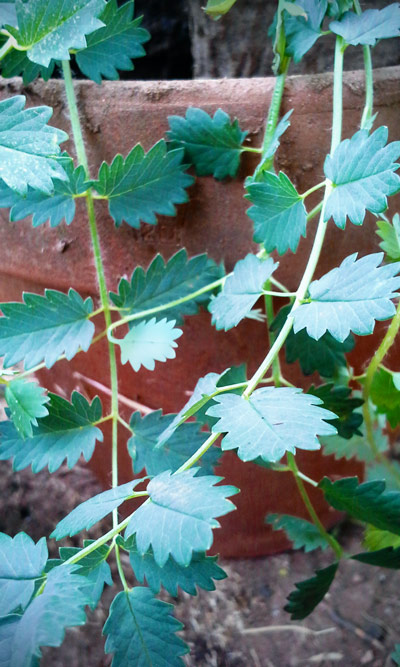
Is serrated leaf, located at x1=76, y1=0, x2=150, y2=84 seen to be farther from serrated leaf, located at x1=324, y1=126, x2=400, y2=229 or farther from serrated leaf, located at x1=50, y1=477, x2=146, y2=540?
serrated leaf, located at x1=50, y1=477, x2=146, y2=540

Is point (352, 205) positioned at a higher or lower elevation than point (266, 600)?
higher

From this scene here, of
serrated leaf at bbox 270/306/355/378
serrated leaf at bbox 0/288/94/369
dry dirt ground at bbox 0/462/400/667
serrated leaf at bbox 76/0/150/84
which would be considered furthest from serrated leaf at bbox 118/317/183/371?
dry dirt ground at bbox 0/462/400/667

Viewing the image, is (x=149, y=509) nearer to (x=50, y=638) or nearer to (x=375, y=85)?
(x=50, y=638)

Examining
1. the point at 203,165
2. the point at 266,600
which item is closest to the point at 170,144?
the point at 203,165

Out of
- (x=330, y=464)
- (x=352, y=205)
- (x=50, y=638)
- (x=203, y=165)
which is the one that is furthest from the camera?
(x=330, y=464)

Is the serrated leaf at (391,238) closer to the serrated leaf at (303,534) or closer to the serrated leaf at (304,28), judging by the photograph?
the serrated leaf at (304,28)

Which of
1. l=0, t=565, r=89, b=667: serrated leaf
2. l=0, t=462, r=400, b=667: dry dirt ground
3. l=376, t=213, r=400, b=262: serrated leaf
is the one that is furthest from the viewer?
l=0, t=462, r=400, b=667: dry dirt ground
